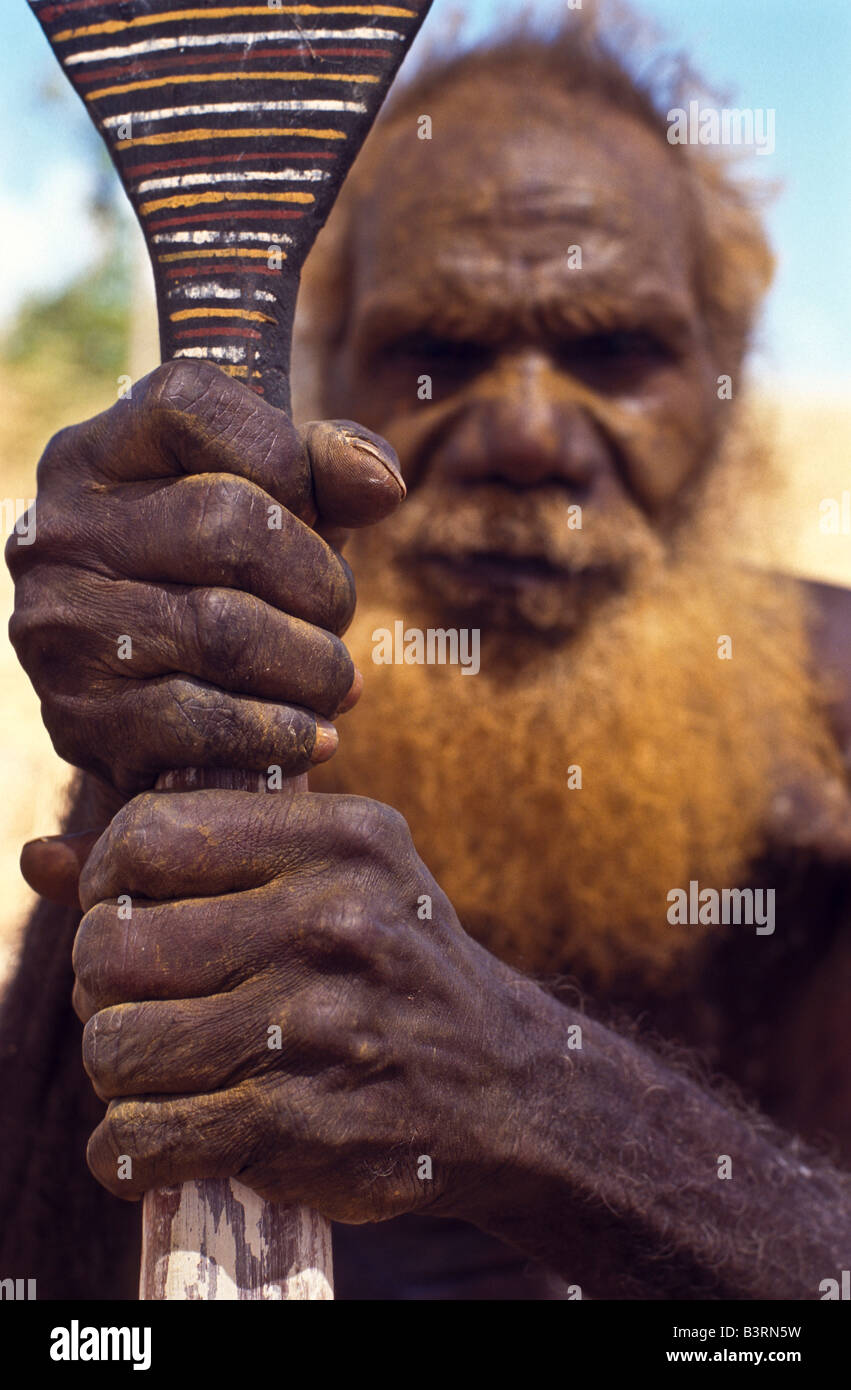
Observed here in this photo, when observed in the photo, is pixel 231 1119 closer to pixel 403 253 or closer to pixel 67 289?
pixel 403 253

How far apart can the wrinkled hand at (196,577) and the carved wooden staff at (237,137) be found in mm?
119

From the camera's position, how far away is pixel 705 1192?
1.75m

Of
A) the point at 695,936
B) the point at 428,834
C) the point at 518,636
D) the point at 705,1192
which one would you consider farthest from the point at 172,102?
the point at 695,936

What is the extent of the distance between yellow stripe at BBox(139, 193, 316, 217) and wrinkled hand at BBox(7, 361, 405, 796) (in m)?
0.21

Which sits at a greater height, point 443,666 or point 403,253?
point 403,253

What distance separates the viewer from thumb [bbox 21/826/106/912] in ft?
4.83

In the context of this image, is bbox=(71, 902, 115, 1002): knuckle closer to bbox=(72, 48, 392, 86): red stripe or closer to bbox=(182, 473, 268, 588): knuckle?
bbox=(182, 473, 268, 588): knuckle

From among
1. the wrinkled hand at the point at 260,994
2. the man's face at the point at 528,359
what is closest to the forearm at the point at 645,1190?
the wrinkled hand at the point at 260,994

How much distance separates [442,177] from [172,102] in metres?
1.81

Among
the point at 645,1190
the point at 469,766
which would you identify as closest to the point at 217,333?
the point at 645,1190

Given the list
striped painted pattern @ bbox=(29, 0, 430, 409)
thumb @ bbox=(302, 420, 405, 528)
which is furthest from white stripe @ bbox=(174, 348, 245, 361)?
thumb @ bbox=(302, 420, 405, 528)

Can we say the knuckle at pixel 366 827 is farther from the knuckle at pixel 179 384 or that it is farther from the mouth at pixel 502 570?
the mouth at pixel 502 570

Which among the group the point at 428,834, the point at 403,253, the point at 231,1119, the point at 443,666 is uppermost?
the point at 403,253

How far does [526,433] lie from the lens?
9.10ft
